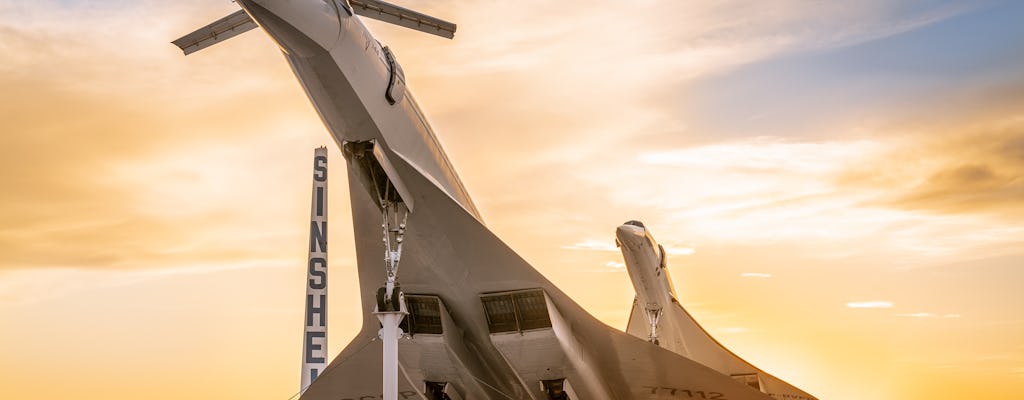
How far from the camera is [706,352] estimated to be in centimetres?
1997

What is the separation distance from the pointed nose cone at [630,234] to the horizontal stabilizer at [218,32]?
365 inches

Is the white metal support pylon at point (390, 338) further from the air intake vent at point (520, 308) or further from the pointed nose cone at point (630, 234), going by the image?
the pointed nose cone at point (630, 234)

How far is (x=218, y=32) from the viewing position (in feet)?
36.1

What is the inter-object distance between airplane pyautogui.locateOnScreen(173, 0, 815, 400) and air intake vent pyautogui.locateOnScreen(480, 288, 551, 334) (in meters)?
0.02

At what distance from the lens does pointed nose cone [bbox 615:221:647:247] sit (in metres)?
18.2

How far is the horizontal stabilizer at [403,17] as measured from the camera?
10930 millimetres

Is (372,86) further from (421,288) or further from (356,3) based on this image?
(421,288)

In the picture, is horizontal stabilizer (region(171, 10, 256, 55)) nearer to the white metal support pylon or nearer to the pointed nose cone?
the white metal support pylon

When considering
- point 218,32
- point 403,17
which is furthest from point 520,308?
point 218,32

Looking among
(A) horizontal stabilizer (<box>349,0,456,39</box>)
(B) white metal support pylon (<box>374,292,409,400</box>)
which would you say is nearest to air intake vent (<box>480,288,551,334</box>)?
(B) white metal support pylon (<box>374,292,409,400</box>)

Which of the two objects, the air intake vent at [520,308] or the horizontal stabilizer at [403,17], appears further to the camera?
the air intake vent at [520,308]

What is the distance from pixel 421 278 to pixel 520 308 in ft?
4.52

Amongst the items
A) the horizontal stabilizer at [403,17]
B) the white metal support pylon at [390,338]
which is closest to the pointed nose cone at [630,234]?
the horizontal stabilizer at [403,17]

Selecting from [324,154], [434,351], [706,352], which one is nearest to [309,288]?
[324,154]
